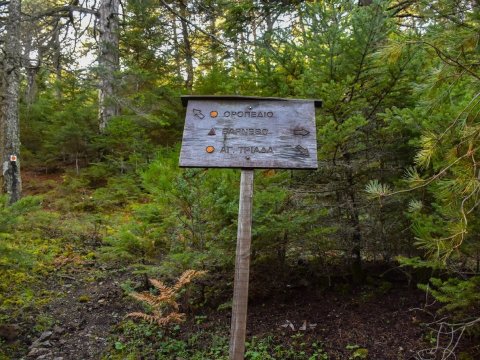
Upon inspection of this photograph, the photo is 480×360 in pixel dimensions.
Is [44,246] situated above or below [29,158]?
below

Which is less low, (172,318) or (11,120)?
(11,120)

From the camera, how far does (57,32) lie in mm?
13102

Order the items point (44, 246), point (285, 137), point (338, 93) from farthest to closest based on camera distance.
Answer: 1. point (44, 246)
2. point (338, 93)
3. point (285, 137)

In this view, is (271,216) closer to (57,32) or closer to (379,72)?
(379,72)

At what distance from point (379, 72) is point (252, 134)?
1811 millimetres

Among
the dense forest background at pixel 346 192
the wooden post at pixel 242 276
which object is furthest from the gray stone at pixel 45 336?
the wooden post at pixel 242 276

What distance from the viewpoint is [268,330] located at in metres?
4.22

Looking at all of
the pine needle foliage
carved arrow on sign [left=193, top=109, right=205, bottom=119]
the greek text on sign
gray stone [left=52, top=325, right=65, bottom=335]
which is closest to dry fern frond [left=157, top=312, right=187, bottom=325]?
the pine needle foliage

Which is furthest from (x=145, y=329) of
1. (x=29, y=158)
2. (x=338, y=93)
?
(x=29, y=158)

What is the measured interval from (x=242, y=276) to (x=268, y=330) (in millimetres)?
1441

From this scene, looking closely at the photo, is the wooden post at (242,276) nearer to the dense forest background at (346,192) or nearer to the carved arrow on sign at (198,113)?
the carved arrow on sign at (198,113)

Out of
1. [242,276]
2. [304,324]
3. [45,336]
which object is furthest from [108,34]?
[242,276]

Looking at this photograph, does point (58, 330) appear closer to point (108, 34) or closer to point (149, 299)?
point (149, 299)

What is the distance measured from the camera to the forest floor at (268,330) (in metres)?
3.80
